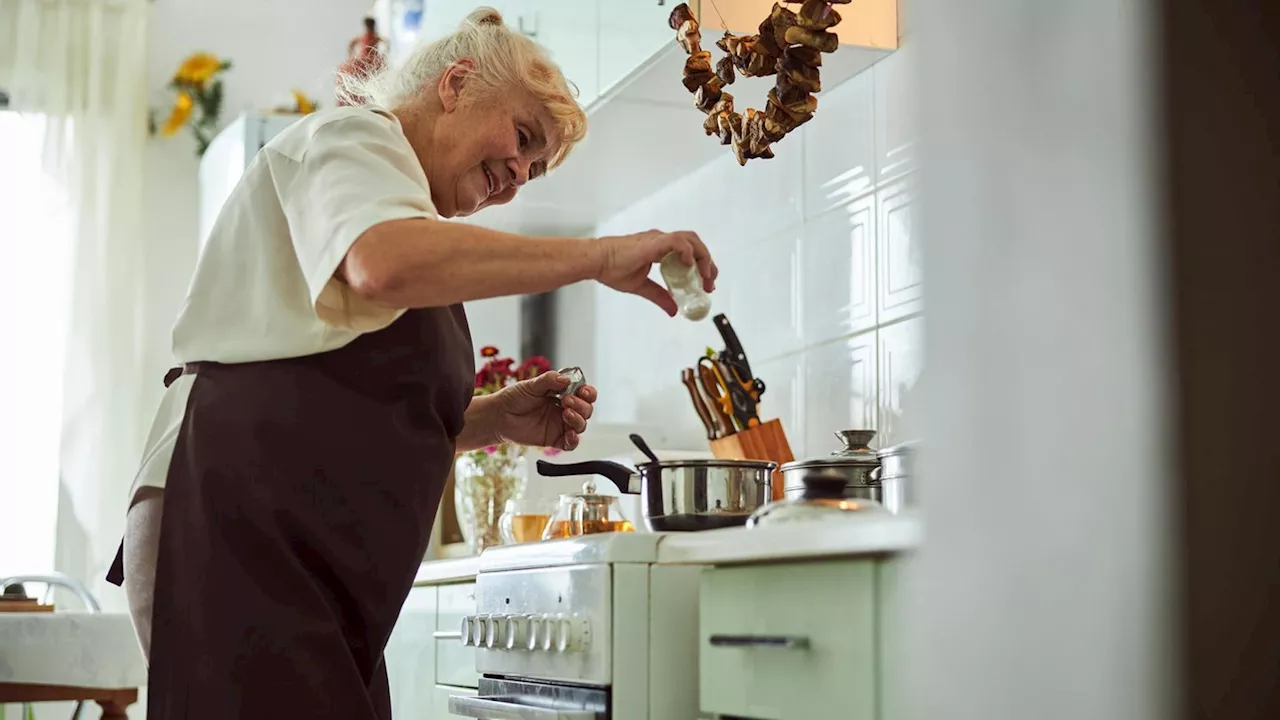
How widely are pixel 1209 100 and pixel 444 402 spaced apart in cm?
94

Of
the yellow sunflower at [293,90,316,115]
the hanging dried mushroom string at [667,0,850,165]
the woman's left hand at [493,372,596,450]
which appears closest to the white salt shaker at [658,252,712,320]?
the woman's left hand at [493,372,596,450]

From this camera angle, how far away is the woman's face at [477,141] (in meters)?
1.43

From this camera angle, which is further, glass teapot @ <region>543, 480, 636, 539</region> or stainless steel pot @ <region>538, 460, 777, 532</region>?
glass teapot @ <region>543, 480, 636, 539</region>

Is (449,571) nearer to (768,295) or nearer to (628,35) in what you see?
(768,295)

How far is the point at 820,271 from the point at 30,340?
2642 mm

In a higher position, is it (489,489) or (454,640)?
(489,489)

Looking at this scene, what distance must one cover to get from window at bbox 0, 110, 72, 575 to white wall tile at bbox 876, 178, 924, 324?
9.01ft

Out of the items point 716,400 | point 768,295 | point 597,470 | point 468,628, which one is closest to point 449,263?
point 468,628

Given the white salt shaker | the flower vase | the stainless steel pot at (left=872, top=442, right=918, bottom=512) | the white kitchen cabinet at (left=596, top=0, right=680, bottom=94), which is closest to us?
the white salt shaker

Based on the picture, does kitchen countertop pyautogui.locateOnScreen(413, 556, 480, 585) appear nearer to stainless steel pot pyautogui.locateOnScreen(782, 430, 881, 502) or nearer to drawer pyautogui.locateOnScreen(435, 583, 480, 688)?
drawer pyautogui.locateOnScreen(435, 583, 480, 688)

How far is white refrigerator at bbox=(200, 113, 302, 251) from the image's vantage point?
367 cm

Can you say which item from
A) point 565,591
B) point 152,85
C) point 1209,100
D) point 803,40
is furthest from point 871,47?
point 152,85

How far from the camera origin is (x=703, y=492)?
5.64 feet

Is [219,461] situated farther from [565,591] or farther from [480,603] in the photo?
[480,603]
